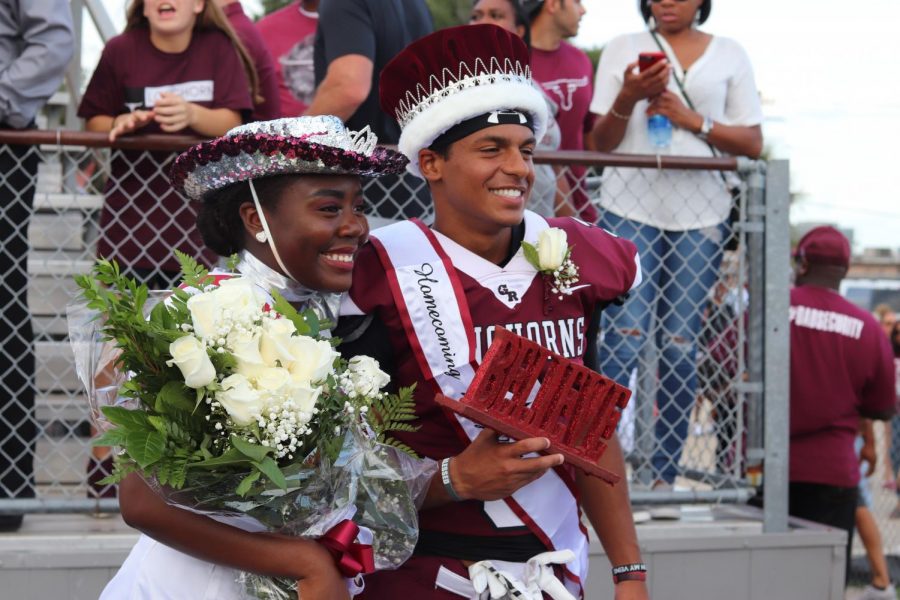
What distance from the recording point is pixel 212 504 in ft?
7.42

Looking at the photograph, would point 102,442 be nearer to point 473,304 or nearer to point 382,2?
point 473,304

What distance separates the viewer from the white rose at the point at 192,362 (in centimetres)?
213

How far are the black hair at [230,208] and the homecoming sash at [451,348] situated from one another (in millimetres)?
354

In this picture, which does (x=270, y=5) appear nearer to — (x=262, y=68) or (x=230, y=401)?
(x=262, y=68)

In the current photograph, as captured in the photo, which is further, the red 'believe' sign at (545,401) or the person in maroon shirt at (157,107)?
the person in maroon shirt at (157,107)

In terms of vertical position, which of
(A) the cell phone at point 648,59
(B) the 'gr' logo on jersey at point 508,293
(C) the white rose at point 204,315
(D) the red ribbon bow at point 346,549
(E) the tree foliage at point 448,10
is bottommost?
(D) the red ribbon bow at point 346,549

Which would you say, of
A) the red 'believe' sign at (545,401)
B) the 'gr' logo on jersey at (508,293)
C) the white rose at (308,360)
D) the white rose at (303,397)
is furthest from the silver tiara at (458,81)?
the white rose at (303,397)

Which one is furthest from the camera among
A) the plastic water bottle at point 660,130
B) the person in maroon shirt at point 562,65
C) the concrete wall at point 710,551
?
the person in maroon shirt at point 562,65

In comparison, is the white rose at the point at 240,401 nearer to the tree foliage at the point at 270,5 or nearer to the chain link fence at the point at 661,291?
the chain link fence at the point at 661,291

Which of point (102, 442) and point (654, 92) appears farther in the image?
point (654, 92)

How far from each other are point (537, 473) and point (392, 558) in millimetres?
368

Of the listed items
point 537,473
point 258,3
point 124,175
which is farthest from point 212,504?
point 258,3

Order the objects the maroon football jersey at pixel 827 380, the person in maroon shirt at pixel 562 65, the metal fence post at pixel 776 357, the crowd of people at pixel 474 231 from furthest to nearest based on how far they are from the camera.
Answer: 1. the maroon football jersey at pixel 827 380
2. the person in maroon shirt at pixel 562 65
3. the metal fence post at pixel 776 357
4. the crowd of people at pixel 474 231

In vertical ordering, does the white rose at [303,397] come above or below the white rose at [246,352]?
below
